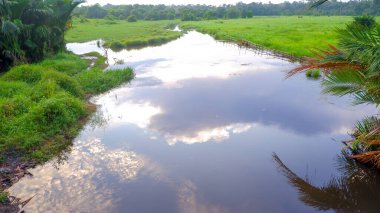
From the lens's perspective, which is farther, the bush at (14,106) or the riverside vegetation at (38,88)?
the bush at (14,106)

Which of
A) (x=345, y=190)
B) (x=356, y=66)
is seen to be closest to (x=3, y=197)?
(x=345, y=190)

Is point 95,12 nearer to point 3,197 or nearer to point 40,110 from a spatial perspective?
point 40,110

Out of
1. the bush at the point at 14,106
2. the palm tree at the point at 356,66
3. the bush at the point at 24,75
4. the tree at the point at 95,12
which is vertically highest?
the palm tree at the point at 356,66

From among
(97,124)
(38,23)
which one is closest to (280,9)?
(38,23)

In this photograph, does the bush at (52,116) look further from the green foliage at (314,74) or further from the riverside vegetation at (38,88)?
the green foliage at (314,74)

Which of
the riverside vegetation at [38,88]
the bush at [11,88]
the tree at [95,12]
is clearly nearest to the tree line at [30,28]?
the riverside vegetation at [38,88]

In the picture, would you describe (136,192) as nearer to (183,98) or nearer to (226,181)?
(226,181)

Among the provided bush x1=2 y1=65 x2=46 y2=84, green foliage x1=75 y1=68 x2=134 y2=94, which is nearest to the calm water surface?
green foliage x1=75 y1=68 x2=134 y2=94
